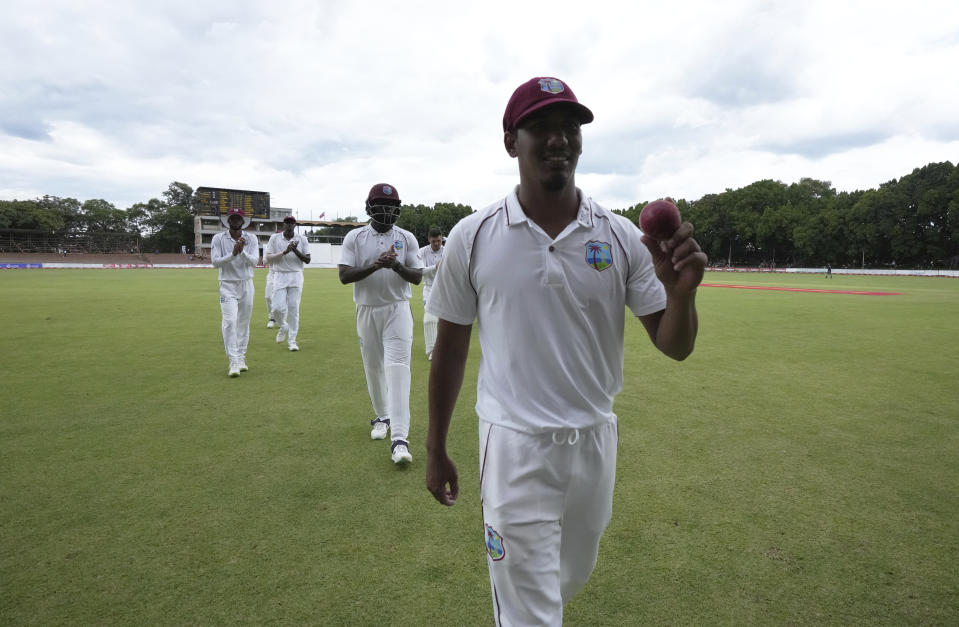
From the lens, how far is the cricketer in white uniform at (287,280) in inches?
419

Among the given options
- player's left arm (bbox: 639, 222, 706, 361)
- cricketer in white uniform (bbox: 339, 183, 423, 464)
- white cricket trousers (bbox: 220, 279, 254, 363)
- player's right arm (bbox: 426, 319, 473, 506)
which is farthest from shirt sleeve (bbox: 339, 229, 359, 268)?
player's left arm (bbox: 639, 222, 706, 361)

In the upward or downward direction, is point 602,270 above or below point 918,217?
below

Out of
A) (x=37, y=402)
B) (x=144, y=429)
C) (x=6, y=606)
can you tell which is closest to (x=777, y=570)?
(x=6, y=606)

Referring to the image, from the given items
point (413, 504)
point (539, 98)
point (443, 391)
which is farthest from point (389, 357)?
point (539, 98)

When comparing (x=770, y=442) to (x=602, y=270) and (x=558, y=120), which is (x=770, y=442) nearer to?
(x=602, y=270)

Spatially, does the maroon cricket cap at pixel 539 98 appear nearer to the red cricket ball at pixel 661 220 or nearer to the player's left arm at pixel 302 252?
the red cricket ball at pixel 661 220

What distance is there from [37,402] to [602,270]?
7.93 m

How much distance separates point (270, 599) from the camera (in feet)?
9.91

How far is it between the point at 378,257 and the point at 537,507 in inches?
154

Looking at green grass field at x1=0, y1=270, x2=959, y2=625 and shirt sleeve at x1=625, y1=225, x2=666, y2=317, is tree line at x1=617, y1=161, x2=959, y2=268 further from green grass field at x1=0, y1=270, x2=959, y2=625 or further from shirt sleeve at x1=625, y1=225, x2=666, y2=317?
shirt sleeve at x1=625, y1=225, x2=666, y2=317

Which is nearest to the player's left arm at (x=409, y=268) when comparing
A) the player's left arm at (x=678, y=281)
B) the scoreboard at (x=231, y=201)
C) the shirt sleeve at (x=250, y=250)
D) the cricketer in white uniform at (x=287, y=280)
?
the player's left arm at (x=678, y=281)

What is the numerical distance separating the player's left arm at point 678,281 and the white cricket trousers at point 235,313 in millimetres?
7865

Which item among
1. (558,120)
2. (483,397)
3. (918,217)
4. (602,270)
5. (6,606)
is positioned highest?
(918,217)

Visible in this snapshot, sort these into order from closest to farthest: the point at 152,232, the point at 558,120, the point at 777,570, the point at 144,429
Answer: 1. the point at 558,120
2. the point at 777,570
3. the point at 144,429
4. the point at 152,232
